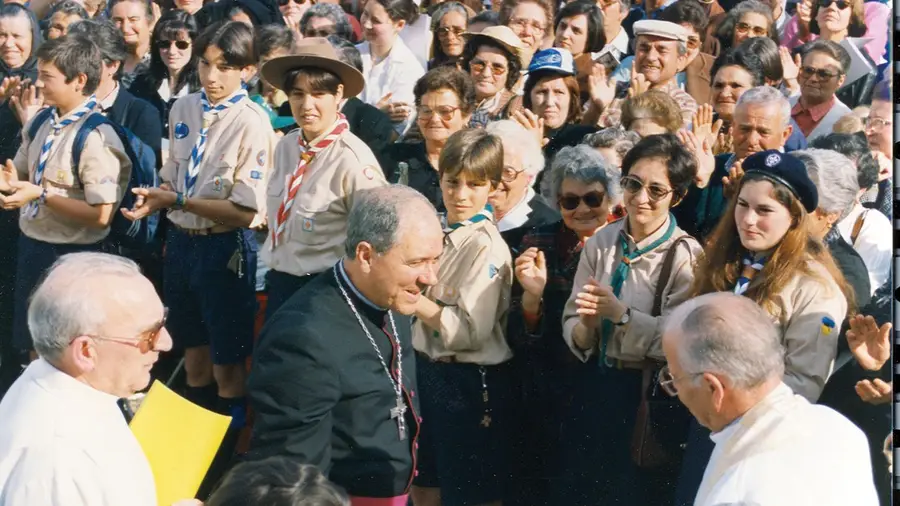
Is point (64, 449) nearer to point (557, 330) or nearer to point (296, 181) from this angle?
point (557, 330)

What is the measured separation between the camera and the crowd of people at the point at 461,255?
3.17 meters

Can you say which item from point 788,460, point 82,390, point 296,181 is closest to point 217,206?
point 296,181

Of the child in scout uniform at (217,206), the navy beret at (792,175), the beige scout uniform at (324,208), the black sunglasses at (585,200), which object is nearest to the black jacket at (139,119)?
the child in scout uniform at (217,206)

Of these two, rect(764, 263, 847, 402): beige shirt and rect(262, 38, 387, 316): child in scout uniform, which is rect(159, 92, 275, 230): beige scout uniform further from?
rect(764, 263, 847, 402): beige shirt

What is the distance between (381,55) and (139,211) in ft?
8.69

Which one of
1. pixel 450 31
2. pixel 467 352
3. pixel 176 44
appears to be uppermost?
pixel 467 352

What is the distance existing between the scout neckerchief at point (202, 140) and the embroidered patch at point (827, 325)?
3460 mm

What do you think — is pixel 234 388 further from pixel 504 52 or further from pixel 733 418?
pixel 733 418

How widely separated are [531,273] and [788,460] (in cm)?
227

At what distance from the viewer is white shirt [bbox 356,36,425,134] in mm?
8109

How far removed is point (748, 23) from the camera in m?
7.82

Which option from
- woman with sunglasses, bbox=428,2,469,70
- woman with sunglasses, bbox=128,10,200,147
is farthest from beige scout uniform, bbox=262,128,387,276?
woman with sunglasses, bbox=428,2,469,70

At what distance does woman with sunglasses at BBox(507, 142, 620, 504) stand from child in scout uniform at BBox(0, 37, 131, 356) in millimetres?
2402

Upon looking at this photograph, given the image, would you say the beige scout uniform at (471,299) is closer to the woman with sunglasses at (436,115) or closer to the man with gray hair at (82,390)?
the woman with sunglasses at (436,115)
